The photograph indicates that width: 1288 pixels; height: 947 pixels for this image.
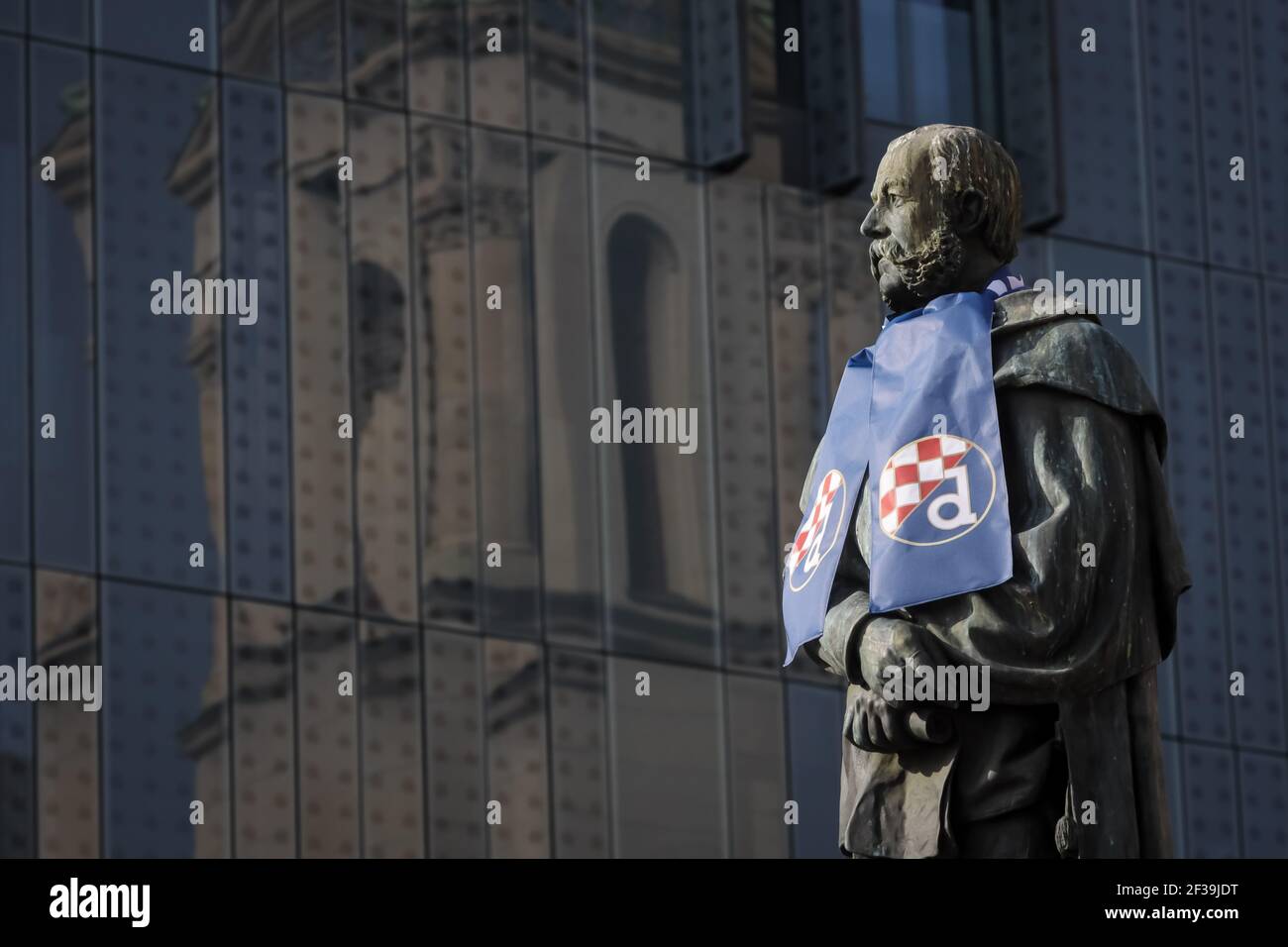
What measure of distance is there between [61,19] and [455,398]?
395cm

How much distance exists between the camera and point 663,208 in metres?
22.3

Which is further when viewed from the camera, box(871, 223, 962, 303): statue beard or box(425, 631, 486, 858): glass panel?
box(425, 631, 486, 858): glass panel

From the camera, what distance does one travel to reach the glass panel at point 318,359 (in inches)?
794

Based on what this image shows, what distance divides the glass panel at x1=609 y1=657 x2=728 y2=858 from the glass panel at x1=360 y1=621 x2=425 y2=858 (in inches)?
66.4

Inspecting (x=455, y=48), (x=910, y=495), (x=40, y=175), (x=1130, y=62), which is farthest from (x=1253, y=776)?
(x=910, y=495)

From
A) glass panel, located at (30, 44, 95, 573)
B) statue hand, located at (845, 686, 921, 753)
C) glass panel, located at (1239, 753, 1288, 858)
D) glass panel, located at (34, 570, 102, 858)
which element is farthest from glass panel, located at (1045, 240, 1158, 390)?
statue hand, located at (845, 686, 921, 753)

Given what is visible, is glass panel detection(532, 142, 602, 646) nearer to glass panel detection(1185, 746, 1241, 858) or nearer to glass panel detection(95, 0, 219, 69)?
glass panel detection(95, 0, 219, 69)

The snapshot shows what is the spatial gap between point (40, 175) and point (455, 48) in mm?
3522

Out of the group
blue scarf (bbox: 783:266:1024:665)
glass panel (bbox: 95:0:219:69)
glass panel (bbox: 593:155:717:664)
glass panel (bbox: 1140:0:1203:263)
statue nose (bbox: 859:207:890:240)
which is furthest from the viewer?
glass panel (bbox: 1140:0:1203:263)

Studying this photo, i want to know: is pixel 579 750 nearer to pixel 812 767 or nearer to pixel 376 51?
pixel 812 767

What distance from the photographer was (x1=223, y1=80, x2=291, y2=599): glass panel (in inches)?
783

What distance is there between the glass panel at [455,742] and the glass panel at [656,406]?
4.36 ft

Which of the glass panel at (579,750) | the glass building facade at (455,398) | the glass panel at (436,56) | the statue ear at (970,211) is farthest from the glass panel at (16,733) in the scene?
the statue ear at (970,211)

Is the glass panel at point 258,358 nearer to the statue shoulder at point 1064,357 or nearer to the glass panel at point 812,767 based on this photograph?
the glass panel at point 812,767
